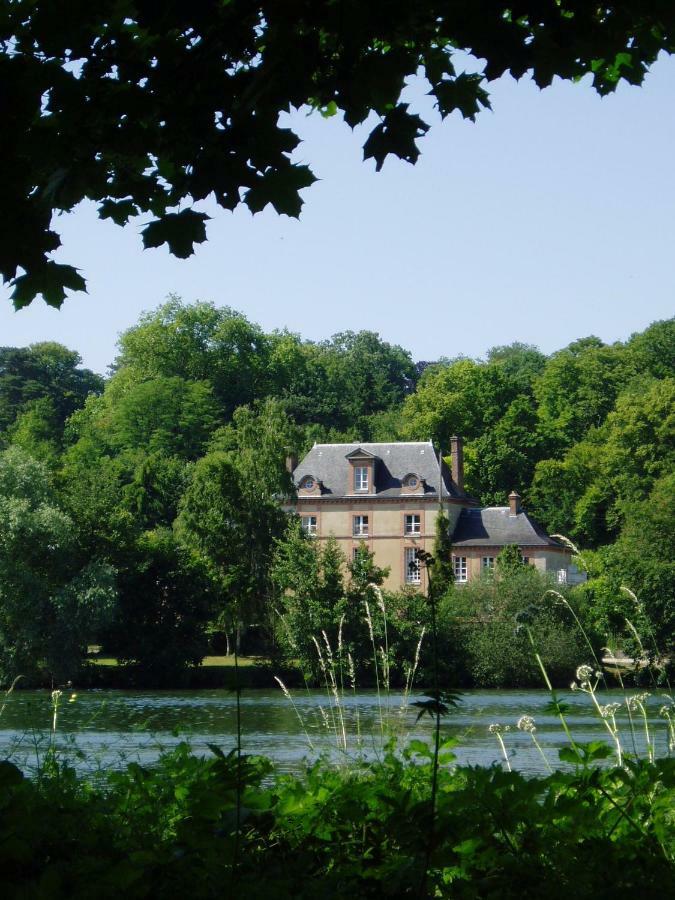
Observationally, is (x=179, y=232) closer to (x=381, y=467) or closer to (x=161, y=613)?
(x=161, y=613)

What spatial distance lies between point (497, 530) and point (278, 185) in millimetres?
53982

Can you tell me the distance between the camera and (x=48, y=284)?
4.57 meters

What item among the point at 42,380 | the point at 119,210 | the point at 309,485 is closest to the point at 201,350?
the point at 42,380

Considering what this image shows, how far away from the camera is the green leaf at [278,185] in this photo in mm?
4570

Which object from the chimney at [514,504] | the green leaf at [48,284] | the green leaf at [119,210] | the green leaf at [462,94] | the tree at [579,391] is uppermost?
the tree at [579,391]

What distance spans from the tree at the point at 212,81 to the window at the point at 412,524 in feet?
174

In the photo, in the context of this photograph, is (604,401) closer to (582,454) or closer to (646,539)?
(582,454)

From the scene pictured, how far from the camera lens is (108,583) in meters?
37.6

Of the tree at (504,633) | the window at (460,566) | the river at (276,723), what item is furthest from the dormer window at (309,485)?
the river at (276,723)

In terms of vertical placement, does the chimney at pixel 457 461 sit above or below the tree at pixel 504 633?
above

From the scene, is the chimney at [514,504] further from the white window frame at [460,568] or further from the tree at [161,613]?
the tree at [161,613]

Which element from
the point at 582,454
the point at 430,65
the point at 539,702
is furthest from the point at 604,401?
the point at 430,65

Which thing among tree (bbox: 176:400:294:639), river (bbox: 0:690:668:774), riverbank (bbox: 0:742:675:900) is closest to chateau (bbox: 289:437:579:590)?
tree (bbox: 176:400:294:639)

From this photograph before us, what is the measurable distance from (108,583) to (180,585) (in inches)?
202
